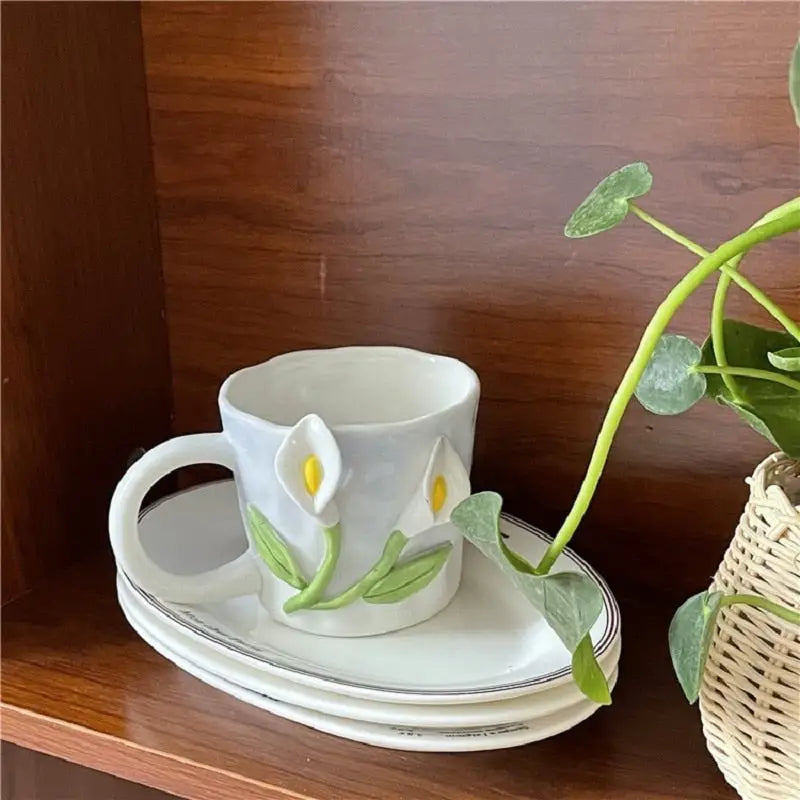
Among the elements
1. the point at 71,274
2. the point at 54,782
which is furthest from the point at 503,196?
the point at 54,782

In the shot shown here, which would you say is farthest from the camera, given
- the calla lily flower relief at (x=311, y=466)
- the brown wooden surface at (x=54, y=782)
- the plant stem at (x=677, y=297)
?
Result: the brown wooden surface at (x=54, y=782)

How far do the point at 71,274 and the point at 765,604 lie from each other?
392mm

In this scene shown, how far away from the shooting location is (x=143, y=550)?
0.51 metres

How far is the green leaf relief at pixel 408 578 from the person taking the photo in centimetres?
50

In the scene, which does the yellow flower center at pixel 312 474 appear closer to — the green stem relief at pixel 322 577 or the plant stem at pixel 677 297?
the green stem relief at pixel 322 577

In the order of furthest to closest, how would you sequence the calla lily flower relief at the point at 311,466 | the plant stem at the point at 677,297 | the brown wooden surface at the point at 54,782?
1. the brown wooden surface at the point at 54,782
2. the calla lily flower relief at the point at 311,466
3. the plant stem at the point at 677,297

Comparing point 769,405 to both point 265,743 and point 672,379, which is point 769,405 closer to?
point 672,379

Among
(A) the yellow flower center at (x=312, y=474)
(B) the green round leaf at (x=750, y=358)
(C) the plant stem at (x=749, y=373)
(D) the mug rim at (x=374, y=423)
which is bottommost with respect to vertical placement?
(A) the yellow flower center at (x=312, y=474)

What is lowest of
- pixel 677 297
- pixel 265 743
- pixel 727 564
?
pixel 265 743

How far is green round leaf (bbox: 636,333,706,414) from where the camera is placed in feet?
1.27

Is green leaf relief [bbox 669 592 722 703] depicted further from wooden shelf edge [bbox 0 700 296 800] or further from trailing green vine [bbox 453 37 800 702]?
wooden shelf edge [bbox 0 700 296 800]

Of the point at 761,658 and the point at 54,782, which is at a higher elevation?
the point at 761,658

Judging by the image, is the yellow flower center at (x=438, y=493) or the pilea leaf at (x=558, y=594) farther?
the yellow flower center at (x=438, y=493)

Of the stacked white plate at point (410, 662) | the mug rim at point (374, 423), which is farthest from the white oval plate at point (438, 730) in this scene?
the mug rim at point (374, 423)
